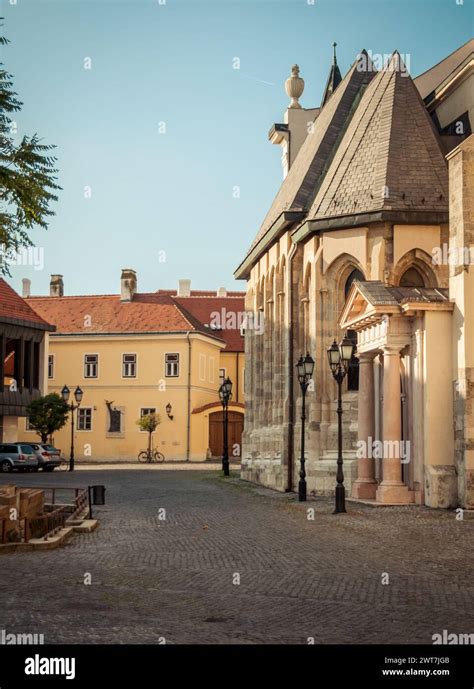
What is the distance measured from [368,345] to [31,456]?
2451 cm

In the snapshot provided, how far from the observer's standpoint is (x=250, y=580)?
12.4 metres

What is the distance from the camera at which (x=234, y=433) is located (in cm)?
6494

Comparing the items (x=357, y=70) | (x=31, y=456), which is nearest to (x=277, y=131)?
(x=357, y=70)

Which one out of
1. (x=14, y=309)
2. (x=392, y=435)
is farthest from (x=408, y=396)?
(x=14, y=309)

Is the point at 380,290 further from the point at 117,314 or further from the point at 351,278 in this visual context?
the point at 117,314

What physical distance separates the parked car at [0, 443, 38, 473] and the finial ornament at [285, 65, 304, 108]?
64.3ft

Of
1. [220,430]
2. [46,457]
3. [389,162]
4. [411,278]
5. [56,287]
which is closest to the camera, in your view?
[411,278]

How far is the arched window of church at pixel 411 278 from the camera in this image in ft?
92.2

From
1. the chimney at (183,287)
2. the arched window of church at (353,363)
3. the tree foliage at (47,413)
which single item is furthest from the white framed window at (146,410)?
the arched window of church at (353,363)

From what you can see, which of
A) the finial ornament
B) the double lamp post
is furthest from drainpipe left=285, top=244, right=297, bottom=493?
the finial ornament

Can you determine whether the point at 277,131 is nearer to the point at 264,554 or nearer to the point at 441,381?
the point at 441,381

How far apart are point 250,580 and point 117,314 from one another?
53.7 metres

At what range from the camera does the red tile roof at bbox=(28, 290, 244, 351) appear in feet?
208

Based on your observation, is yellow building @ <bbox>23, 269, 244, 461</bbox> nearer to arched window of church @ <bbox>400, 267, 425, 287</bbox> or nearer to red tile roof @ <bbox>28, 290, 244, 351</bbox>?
red tile roof @ <bbox>28, 290, 244, 351</bbox>
